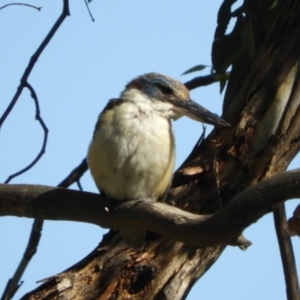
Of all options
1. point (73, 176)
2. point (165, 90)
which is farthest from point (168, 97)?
point (73, 176)

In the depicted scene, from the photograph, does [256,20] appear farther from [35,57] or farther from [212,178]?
[35,57]

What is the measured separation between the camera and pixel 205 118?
4094mm

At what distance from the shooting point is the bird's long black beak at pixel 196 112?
4.07 m

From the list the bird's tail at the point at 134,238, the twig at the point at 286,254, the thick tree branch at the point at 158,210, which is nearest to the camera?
the thick tree branch at the point at 158,210

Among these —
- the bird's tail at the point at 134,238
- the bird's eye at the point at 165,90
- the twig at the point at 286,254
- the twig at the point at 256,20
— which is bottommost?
the twig at the point at 286,254

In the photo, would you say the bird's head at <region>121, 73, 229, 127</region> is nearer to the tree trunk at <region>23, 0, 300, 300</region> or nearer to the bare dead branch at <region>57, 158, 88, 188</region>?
the tree trunk at <region>23, 0, 300, 300</region>

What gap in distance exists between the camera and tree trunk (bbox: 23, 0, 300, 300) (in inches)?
155

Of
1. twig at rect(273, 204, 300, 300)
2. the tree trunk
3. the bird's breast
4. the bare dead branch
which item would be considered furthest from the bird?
the bare dead branch

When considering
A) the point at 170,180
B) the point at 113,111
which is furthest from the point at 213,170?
the point at 113,111

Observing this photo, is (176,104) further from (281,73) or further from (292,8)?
(292,8)

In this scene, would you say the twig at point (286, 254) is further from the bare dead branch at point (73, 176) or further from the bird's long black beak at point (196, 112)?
the bare dead branch at point (73, 176)

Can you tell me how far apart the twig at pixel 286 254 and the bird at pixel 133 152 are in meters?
0.70

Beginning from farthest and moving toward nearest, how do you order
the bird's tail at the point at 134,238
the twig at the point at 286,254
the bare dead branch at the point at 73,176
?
the bare dead branch at the point at 73,176, the bird's tail at the point at 134,238, the twig at the point at 286,254

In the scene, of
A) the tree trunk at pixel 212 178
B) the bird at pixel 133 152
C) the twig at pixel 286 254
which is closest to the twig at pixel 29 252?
the tree trunk at pixel 212 178
